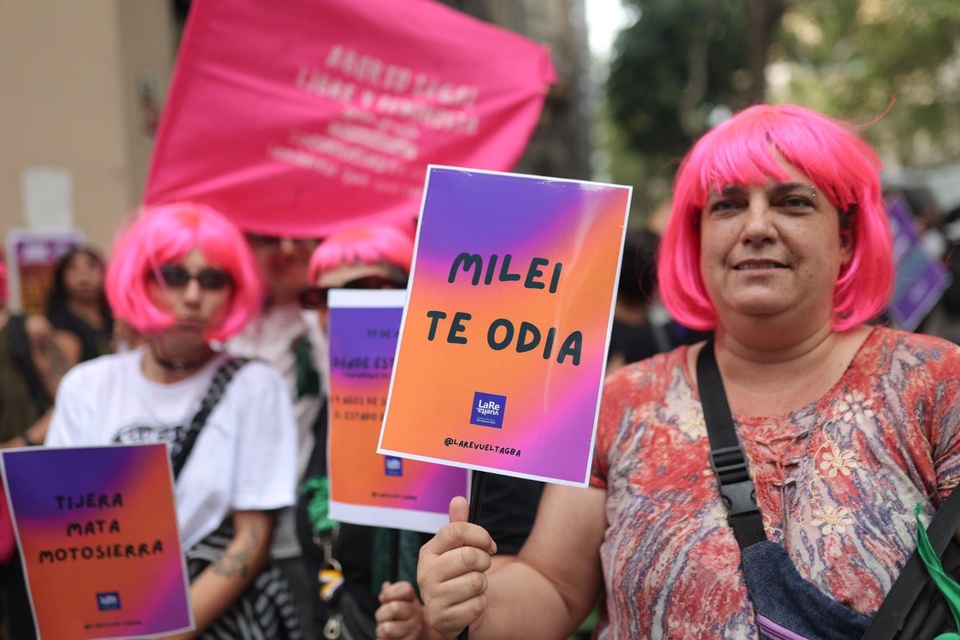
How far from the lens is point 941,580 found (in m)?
1.53

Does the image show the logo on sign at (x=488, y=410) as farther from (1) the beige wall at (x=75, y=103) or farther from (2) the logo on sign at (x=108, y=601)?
(1) the beige wall at (x=75, y=103)

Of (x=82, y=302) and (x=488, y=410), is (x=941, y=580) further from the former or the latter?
(x=82, y=302)

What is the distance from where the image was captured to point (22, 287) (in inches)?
204

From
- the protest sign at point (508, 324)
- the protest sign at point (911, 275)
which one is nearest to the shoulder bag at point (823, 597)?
the protest sign at point (508, 324)

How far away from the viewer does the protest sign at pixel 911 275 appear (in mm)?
5238

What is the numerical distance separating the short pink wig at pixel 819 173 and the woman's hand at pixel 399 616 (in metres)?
1.08

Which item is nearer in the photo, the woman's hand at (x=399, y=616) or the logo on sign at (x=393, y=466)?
the woman's hand at (x=399, y=616)

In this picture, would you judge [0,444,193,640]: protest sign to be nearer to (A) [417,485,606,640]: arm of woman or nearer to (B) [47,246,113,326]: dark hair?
(A) [417,485,606,640]: arm of woman

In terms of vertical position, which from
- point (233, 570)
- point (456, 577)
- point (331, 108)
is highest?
point (331, 108)

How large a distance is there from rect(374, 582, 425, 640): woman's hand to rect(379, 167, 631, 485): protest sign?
0.49 m

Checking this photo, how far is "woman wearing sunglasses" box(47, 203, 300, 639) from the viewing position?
2473mm

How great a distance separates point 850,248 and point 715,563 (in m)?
0.78

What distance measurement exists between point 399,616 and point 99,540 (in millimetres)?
825

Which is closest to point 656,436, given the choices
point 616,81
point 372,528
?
point 372,528
